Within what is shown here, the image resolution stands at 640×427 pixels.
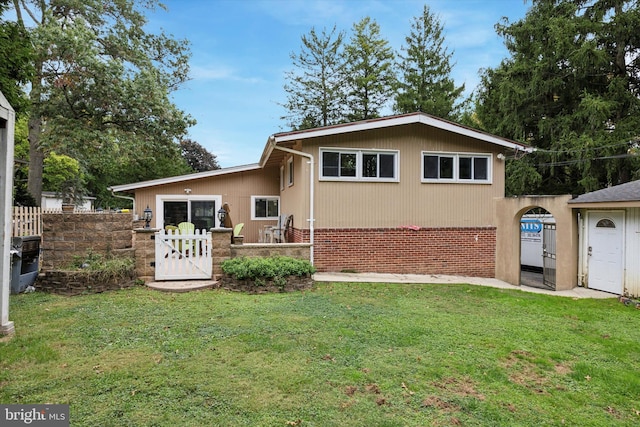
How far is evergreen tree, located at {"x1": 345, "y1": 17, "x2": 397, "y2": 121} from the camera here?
24.5 m

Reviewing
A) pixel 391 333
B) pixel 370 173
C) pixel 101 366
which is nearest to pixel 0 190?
pixel 101 366

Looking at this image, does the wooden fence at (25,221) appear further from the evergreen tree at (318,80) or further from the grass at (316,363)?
the evergreen tree at (318,80)

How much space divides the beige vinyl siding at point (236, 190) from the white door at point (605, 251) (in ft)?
33.2

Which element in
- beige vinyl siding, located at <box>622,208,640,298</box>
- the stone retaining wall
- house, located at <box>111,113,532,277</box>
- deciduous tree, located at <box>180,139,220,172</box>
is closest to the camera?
beige vinyl siding, located at <box>622,208,640,298</box>

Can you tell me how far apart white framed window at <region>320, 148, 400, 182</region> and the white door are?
4894mm

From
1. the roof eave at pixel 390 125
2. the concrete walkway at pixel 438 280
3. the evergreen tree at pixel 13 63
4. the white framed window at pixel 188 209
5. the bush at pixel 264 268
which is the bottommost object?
the concrete walkway at pixel 438 280

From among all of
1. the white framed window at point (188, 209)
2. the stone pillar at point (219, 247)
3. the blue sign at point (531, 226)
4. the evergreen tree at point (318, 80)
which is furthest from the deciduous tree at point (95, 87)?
the blue sign at point (531, 226)

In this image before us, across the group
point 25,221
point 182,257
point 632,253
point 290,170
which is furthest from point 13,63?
point 632,253

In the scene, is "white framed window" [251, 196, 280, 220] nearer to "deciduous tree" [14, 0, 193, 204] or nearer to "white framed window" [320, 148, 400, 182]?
"white framed window" [320, 148, 400, 182]

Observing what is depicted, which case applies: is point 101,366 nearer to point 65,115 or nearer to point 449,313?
point 449,313

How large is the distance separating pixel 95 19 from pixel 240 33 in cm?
677

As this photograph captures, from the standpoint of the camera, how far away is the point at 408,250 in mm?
9977

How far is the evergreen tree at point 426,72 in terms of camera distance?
24047 mm

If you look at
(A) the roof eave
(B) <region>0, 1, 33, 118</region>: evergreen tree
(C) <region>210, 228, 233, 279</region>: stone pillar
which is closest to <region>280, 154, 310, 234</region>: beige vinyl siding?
(A) the roof eave
